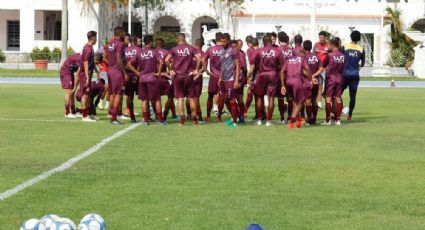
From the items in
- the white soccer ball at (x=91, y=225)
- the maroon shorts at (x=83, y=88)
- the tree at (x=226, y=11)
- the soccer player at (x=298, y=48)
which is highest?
the tree at (x=226, y=11)

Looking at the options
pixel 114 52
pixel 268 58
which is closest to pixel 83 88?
pixel 114 52

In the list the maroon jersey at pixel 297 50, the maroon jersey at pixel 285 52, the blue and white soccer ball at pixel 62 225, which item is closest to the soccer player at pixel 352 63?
the maroon jersey at pixel 297 50

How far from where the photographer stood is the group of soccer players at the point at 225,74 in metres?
19.7

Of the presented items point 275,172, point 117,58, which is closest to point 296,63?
point 117,58

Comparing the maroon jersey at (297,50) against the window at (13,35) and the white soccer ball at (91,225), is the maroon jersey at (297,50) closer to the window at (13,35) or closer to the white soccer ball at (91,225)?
the white soccer ball at (91,225)

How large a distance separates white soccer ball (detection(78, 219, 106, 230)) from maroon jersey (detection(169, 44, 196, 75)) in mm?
12294

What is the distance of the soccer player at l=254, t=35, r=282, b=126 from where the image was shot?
20.0 metres

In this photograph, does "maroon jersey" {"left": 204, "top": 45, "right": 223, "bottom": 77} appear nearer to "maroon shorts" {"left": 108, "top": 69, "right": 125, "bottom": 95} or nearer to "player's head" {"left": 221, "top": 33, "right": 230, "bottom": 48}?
"player's head" {"left": 221, "top": 33, "right": 230, "bottom": 48}

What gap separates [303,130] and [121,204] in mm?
9872

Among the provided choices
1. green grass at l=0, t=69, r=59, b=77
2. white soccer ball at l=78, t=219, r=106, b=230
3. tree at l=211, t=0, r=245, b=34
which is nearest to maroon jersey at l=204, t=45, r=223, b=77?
white soccer ball at l=78, t=219, r=106, b=230

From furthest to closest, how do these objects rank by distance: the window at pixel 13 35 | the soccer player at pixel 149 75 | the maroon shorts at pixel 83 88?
the window at pixel 13 35 → the maroon shorts at pixel 83 88 → the soccer player at pixel 149 75

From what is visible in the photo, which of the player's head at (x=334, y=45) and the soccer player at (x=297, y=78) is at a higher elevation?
the player's head at (x=334, y=45)

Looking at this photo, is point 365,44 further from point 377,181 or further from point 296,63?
point 377,181

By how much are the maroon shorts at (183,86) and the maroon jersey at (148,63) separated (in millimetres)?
480
